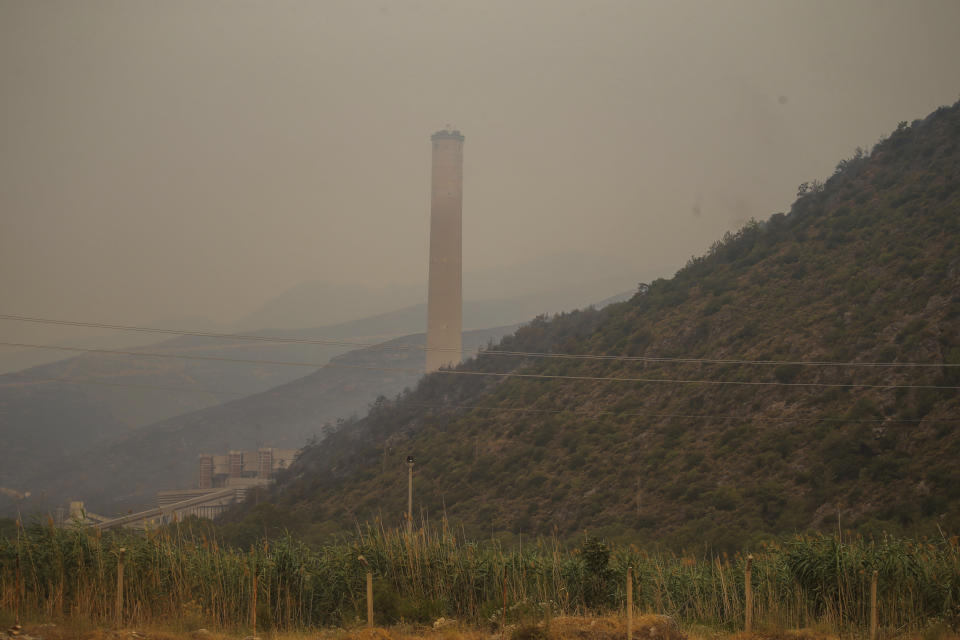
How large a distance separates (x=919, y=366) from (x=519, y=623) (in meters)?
24.9

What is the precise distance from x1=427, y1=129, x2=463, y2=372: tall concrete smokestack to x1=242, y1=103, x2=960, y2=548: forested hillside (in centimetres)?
1346

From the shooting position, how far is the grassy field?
1489 cm

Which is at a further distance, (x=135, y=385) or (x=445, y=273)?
(x=135, y=385)

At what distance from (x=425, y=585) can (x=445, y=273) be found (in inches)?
2365

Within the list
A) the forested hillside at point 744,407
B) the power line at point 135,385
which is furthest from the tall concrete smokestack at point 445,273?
the power line at point 135,385

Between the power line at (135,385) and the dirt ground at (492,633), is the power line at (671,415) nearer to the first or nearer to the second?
the dirt ground at (492,633)

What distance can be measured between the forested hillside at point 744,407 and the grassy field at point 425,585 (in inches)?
482

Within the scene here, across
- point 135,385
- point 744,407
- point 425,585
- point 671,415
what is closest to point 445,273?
point 671,415

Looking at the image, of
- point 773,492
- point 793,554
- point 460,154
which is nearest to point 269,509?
point 773,492

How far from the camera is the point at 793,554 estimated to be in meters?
15.7

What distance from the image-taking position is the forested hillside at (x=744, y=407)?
3088cm

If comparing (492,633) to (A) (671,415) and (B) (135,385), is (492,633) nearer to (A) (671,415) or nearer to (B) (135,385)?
(A) (671,415)

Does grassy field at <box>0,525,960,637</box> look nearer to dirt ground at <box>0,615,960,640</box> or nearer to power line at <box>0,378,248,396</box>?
dirt ground at <box>0,615,960,640</box>

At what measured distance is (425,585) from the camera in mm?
16672
